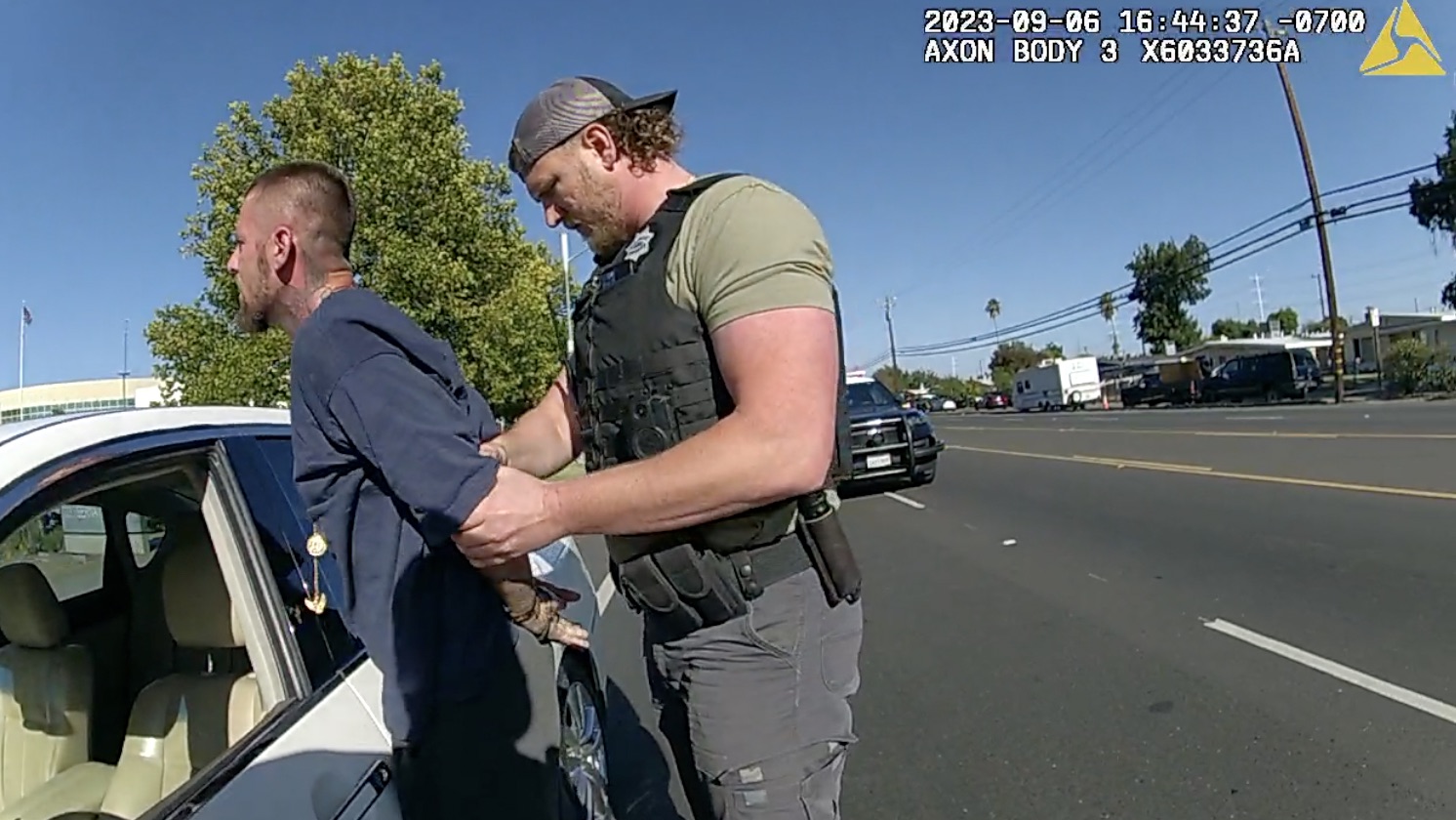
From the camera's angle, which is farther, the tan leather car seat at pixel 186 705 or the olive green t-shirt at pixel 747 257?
the tan leather car seat at pixel 186 705

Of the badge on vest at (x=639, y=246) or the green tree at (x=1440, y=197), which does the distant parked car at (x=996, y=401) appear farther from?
the badge on vest at (x=639, y=246)

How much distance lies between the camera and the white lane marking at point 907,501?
1266cm

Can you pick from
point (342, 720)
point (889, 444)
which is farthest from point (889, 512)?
point (342, 720)

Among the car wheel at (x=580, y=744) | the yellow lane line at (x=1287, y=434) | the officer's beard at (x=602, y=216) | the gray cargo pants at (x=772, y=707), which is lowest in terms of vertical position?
the yellow lane line at (x=1287, y=434)

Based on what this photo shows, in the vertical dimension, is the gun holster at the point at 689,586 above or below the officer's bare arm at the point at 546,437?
below

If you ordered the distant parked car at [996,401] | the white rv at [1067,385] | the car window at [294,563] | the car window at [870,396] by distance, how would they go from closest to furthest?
1. the car window at [294,563]
2. the car window at [870,396]
3. the white rv at [1067,385]
4. the distant parked car at [996,401]

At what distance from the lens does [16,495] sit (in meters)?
1.55

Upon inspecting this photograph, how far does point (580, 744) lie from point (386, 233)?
1833 cm

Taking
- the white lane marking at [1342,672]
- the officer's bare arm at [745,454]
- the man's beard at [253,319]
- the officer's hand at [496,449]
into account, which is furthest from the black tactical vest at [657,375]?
the white lane marking at [1342,672]

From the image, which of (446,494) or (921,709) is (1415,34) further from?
(446,494)

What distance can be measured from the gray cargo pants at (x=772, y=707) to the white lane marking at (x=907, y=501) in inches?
424

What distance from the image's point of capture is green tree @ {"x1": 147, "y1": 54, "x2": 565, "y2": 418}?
65.0ft

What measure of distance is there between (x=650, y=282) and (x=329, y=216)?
0.74 meters

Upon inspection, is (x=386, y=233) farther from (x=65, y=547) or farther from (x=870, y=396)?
(x=65, y=547)
